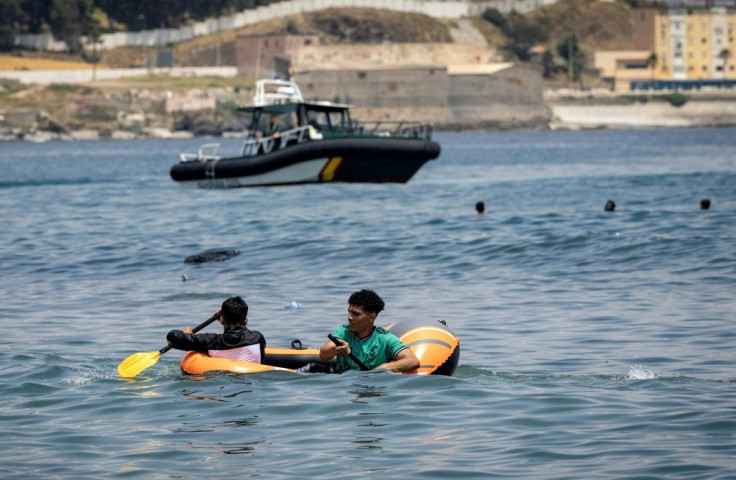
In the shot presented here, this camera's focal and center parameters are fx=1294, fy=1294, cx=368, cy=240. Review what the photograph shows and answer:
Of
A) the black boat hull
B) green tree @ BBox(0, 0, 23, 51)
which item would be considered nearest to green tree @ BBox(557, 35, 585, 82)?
green tree @ BBox(0, 0, 23, 51)

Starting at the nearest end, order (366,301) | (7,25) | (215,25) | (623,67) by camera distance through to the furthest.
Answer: (366,301) < (7,25) < (215,25) < (623,67)

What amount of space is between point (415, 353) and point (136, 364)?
274 centimetres

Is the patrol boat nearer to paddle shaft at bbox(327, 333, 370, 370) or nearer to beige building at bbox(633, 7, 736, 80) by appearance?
paddle shaft at bbox(327, 333, 370, 370)

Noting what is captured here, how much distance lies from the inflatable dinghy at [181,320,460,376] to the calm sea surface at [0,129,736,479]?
127 mm

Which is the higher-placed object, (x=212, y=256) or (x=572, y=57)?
(x=572, y=57)

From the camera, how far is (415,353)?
11.4 meters

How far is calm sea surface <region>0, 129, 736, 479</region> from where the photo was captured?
930 centimetres

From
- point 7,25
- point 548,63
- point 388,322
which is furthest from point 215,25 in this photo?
point 388,322

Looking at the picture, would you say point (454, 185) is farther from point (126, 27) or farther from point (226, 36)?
point (126, 27)

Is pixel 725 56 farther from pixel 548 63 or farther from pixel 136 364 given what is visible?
pixel 136 364

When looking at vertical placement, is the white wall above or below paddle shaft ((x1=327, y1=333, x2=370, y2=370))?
above

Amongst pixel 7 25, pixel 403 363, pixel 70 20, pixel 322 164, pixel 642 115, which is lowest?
pixel 642 115

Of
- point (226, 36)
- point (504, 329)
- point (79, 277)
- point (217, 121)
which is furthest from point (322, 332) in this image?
point (226, 36)

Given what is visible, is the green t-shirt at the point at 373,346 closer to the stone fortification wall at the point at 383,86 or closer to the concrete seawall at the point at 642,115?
the stone fortification wall at the point at 383,86
